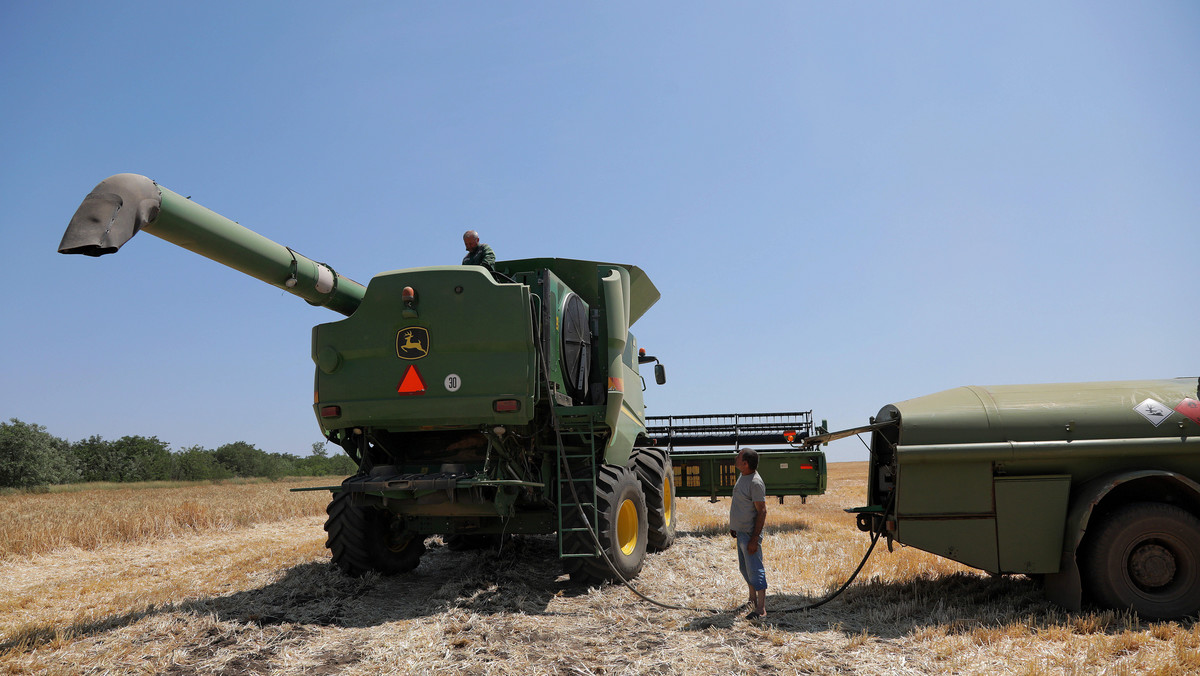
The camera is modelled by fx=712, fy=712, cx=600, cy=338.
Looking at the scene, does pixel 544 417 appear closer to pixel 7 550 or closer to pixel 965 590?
pixel 965 590

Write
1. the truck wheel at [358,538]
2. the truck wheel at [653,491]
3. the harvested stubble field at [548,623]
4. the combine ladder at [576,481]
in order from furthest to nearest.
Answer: the truck wheel at [653,491]
the truck wheel at [358,538]
the combine ladder at [576,481]
the harvested stubble field at [548,623]

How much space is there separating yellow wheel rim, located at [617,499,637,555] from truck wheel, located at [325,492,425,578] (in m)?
2.60

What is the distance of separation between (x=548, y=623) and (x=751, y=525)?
193 cm

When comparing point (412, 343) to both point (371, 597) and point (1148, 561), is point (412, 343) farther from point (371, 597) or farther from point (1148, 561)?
point (1148, 561)

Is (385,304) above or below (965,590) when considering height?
above

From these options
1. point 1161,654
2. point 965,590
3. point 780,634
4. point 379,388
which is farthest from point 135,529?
point 1161,654

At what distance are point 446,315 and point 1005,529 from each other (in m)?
5.36

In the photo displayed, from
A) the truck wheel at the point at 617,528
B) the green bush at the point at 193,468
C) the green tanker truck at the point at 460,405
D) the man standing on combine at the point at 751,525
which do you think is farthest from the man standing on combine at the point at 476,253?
the green bush at the point at 193,468

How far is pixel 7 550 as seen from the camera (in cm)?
1116

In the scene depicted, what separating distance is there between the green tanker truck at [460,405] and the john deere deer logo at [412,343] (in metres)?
0.01

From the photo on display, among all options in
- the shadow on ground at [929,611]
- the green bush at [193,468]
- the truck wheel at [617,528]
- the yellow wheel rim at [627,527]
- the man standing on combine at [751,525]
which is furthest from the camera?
the green bush at [193,468]

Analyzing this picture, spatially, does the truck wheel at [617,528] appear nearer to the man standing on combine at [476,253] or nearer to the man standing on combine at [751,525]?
the man standing on combine at [751,525]

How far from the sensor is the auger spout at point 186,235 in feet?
16.9

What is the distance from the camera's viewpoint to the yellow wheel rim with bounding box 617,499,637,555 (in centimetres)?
790
